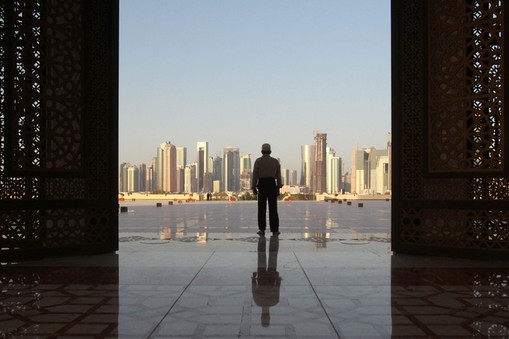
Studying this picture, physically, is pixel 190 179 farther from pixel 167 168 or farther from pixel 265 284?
pixel 265 284

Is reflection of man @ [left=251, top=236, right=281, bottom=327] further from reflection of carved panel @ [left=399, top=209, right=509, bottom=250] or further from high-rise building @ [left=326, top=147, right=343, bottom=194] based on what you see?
high-rise building @ [left=326, top=147, right=343, bottom=194]

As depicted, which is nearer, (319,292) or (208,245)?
(319,292)

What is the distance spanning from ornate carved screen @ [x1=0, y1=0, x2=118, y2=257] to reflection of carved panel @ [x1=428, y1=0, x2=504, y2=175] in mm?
3543

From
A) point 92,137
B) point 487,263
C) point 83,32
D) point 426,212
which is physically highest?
point 83,32

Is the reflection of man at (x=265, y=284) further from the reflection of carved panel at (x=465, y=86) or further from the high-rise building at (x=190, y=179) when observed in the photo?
the high-rise building at (x=190, y=179)

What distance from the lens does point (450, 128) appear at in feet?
17.6

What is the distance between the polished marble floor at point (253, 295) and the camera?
2576mm

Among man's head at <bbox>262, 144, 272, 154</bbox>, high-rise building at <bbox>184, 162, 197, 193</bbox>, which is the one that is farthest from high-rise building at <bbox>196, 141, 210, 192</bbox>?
man's head at <bbox>262, 144, 272, 154</bbox>

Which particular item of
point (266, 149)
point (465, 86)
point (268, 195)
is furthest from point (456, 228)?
point (266, 149)

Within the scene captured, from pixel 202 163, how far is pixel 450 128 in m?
99.5

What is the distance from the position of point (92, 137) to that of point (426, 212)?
12.3 ft

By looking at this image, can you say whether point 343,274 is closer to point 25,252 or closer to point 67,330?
point 67,330

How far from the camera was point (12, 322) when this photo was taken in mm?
2684

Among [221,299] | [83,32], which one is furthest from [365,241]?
[83,32]
